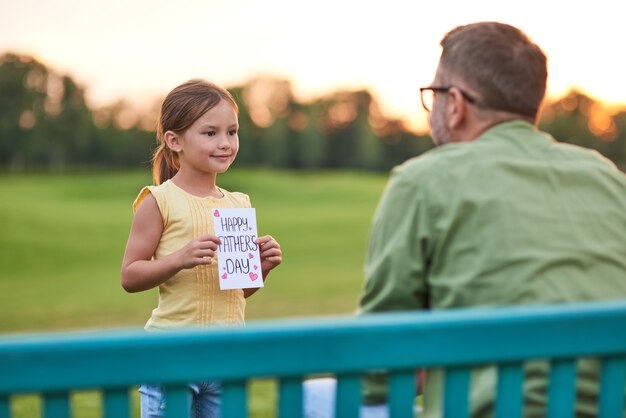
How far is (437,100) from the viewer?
2.03m

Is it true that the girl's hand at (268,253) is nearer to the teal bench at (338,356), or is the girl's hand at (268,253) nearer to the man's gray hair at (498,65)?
the man's gray hair at (498,65)

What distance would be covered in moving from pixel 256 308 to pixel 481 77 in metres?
11.6

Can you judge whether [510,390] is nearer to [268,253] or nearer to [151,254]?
[268,253]

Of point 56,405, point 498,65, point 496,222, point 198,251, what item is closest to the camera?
→ point 56,405

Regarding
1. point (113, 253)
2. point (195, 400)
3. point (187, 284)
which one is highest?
point (187, 284)

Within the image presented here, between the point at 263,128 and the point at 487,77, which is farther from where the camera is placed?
the point at 263,128

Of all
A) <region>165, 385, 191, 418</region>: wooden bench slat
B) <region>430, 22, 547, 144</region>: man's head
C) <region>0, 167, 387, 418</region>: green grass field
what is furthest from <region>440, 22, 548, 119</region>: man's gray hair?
<region>0, 167, 387, 418</region>: green grass field

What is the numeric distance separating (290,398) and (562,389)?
0.55m

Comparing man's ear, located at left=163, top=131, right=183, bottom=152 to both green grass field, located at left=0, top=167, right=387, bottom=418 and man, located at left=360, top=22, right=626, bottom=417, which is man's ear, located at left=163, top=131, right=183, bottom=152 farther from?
green grass field, located at left=0, top=167, right=387, bottom=418

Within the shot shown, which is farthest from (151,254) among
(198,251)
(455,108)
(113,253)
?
(113,253)

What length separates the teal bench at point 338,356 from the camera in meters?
1.37

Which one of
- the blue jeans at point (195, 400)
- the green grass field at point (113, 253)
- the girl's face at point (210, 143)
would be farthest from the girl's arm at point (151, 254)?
the green grass field at point (113, 253)

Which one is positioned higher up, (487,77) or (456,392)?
(487,77)

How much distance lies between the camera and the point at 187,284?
9.48 feet
